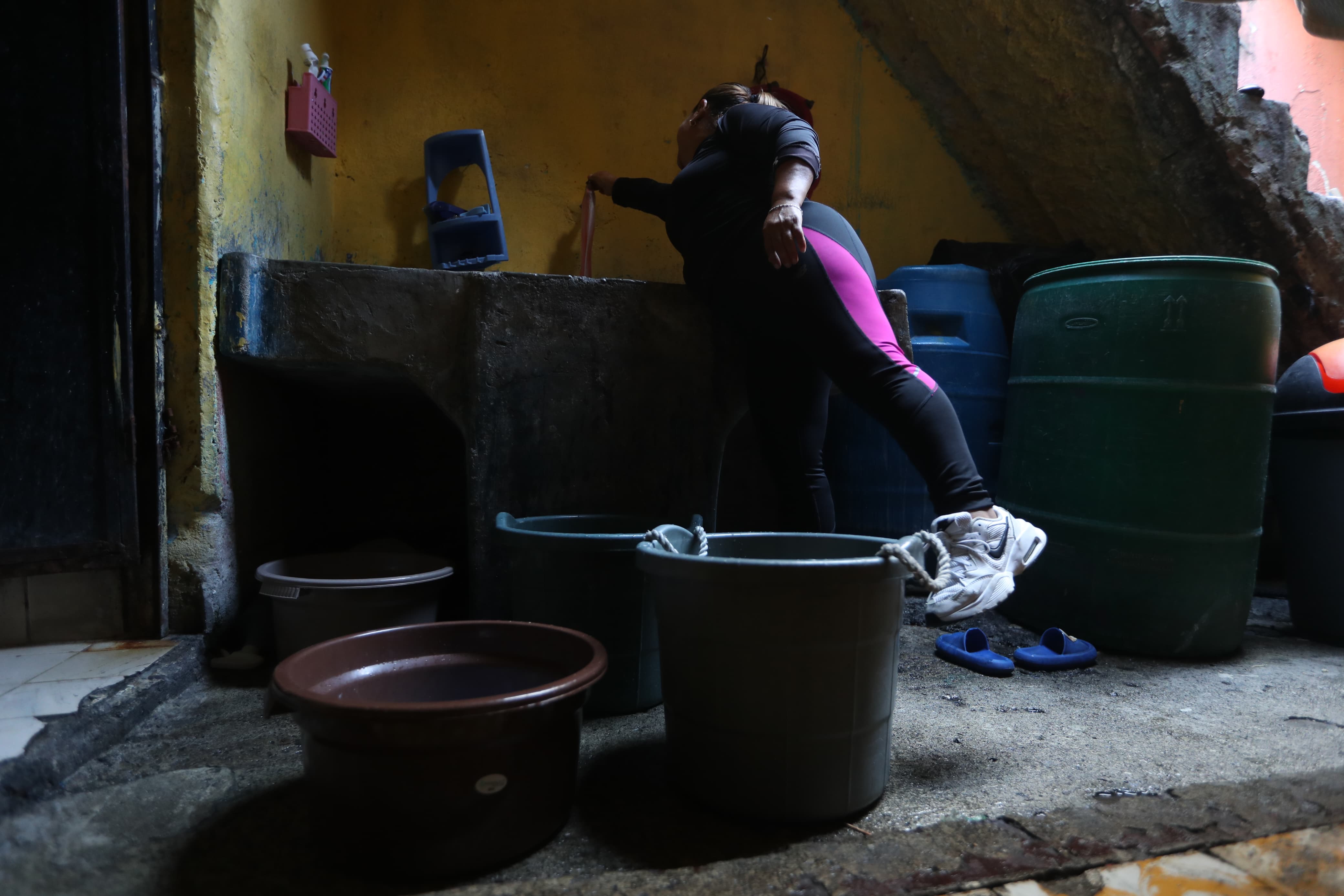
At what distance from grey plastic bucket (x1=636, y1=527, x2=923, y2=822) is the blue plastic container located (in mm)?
1416

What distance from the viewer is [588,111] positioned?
2961 mm

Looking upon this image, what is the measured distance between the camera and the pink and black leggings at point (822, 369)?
162cm

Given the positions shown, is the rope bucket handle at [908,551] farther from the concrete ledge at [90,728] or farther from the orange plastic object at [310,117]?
the orange plastic object at [310,117]

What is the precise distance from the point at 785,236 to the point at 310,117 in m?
1.58

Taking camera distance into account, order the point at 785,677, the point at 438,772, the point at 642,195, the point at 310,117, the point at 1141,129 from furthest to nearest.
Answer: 1. the point at 1141,129
2. the point at 642,195
3. the point at 310,117
4. the point at 785,677
5. the point at 438,772

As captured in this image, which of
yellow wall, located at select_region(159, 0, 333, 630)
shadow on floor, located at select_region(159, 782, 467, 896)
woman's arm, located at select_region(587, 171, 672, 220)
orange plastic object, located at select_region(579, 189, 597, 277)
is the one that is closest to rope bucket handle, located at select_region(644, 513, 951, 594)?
shadow on floor, located at select_region(159, 782, 467, 896)

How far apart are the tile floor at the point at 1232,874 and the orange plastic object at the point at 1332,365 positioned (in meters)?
1.56

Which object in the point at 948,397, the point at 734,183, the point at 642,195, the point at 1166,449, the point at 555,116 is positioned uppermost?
the point at 555,116

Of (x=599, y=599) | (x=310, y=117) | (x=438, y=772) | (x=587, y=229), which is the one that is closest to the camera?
(x=438, y=772)

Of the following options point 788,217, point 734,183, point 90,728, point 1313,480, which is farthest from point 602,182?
point 1313,480

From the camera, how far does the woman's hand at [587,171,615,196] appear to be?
262 cm

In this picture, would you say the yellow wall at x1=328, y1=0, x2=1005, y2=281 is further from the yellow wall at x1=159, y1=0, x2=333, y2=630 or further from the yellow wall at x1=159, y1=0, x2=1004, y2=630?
the yellow wall at x1=159, y1=0, x2=333, y2=630

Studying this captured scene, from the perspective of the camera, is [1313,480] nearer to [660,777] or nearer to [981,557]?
[981,557]

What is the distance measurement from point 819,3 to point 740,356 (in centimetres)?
200
